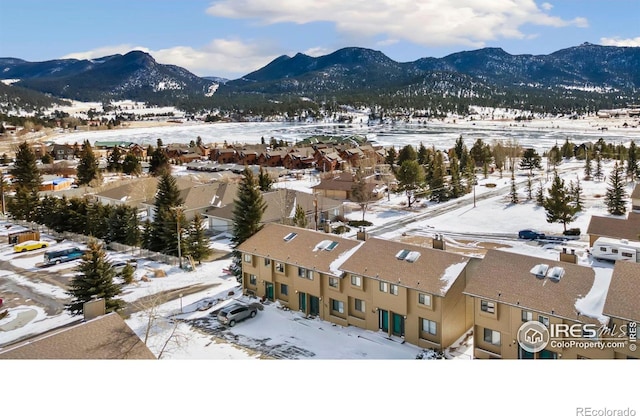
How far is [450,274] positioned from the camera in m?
10.8

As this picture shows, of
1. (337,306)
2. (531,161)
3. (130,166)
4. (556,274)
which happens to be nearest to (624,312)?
(556,274)

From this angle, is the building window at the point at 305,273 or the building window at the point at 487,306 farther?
the building window at the point at 305,273

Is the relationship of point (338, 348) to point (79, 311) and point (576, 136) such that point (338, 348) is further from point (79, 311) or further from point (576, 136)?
point (576, 136)

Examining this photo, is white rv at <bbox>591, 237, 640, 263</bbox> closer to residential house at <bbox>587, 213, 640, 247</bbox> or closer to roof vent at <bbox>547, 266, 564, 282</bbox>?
residential house at <bbox>587, 213, 640, 247</bbox>

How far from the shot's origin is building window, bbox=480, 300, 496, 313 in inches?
376

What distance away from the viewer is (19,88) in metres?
86.9

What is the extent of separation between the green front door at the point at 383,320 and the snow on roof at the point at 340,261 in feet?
4.29

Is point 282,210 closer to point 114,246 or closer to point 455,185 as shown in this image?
point 114,246

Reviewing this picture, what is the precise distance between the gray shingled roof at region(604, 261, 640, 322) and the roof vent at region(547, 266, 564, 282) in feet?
2.97

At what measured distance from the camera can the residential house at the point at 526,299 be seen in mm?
8570

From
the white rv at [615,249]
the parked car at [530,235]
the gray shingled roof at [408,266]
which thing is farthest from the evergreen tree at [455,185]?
the gray shingled roof at [408,266]

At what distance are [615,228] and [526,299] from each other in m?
12.6

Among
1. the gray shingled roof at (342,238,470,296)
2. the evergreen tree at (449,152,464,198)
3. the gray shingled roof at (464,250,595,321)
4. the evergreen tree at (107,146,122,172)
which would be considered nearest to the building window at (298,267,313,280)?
the gray shingled roof at (342,238,470,296)

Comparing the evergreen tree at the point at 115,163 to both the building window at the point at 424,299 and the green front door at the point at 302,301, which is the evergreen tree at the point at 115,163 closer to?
the green front door at the point at 302,301
